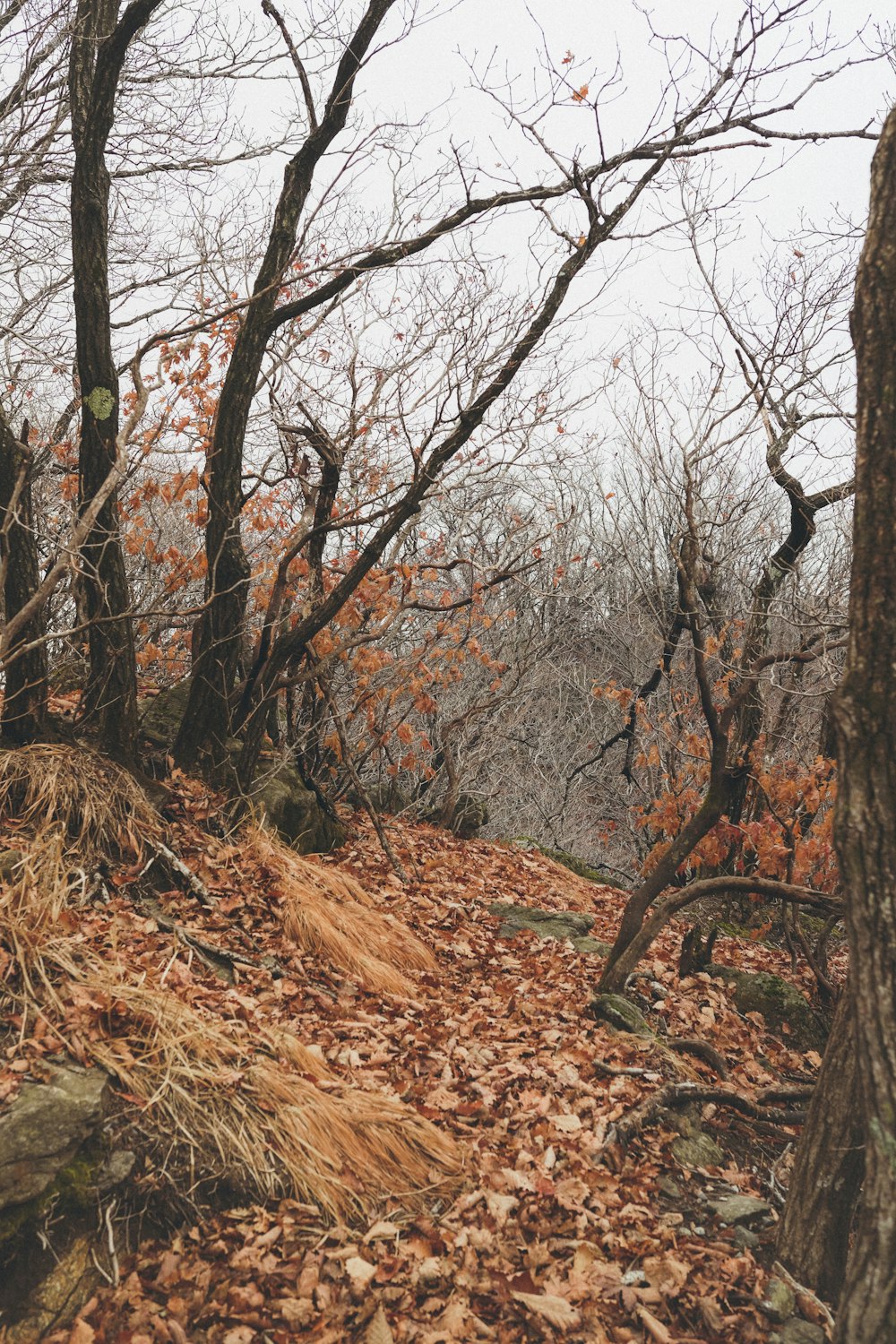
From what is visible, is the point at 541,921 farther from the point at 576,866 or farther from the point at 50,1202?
the point at 50,1202

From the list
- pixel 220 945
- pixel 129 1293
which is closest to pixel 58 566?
pixel 220 945

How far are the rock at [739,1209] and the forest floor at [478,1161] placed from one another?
25 millimetres

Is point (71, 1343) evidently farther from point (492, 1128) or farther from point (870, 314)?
point (870, 314)

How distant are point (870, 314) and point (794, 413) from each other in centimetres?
624

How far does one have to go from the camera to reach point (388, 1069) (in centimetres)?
416

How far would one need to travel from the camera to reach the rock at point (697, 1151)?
3945 mm

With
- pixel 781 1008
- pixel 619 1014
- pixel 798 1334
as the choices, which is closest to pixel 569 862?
pixel 781 1008

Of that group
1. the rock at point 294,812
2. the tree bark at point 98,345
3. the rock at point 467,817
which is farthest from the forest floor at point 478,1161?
the rock at point 467,817

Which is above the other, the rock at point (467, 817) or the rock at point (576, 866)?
the rock at point (467, 817)

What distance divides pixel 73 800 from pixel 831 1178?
3.91 meters

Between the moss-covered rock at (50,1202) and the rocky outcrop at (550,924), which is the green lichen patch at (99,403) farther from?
the rocky outcrop at (550,924)

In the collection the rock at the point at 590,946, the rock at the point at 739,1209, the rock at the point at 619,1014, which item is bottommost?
the rock at the point at 739,1209

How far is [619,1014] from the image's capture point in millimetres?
5102

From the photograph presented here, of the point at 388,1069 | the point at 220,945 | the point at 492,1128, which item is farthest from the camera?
the point at 220,945
